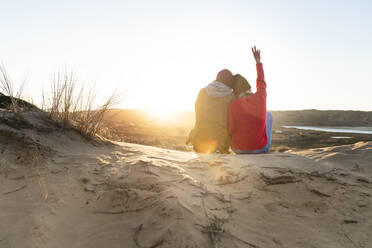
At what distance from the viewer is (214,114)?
422 centimetres

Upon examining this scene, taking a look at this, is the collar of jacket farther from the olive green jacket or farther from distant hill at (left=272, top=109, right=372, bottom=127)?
distant hill at (left=272, top=109, right=372, bottom=127)

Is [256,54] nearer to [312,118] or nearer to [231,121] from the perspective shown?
[231,121]

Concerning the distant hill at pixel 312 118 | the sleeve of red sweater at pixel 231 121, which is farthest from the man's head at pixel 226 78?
the distant hill at pixel 312 118

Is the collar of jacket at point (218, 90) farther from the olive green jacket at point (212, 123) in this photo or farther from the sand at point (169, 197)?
the sand at point (169, 197)

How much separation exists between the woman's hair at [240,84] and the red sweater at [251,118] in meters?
0.39

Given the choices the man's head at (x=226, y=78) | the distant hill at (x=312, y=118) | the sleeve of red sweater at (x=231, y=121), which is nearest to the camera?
the sleeve of red sweater at (x=231, y=121)

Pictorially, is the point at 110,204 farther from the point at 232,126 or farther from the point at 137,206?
the point at 232,126

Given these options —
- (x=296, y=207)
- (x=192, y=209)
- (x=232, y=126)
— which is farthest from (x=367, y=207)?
(x=232, y=126)

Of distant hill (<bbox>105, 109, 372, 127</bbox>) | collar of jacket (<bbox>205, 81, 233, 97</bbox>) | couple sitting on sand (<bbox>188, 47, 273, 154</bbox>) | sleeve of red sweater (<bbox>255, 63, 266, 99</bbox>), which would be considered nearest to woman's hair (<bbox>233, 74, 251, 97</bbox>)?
couple sitting on sand (<bbox>188, 47, 273, 154</bbox>)

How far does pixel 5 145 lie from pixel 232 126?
124 inches

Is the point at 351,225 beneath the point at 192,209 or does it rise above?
beneath

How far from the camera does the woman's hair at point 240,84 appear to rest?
4.25m

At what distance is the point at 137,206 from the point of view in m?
2.07

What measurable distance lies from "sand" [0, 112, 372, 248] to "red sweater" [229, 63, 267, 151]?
699 millimetres
